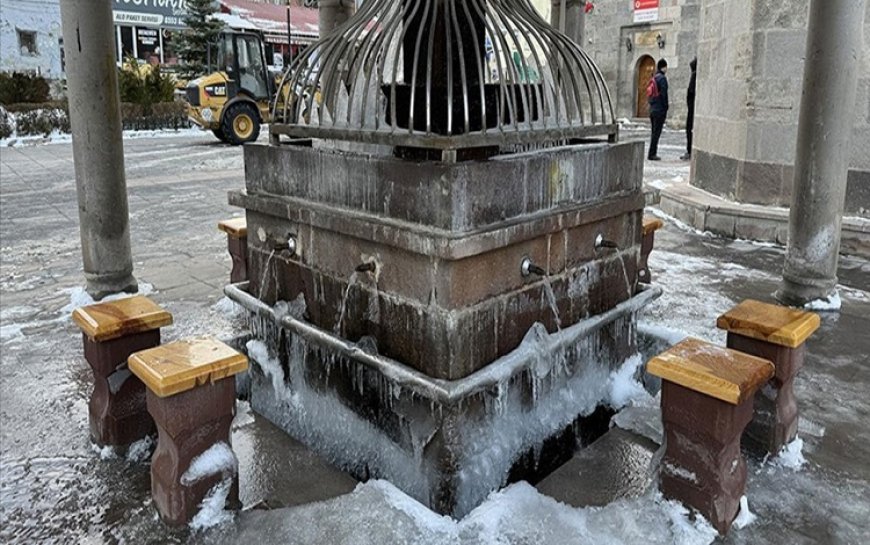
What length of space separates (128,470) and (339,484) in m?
0.93

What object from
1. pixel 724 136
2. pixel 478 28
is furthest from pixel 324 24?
pixel 478 28

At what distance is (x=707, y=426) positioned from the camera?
273 centimetres

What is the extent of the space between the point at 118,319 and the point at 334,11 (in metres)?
5.47

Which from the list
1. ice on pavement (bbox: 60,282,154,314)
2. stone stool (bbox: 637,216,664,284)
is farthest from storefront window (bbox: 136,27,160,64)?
stone stool (bbox: 637,216,664,284)

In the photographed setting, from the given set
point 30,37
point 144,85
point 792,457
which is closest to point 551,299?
point 792,457

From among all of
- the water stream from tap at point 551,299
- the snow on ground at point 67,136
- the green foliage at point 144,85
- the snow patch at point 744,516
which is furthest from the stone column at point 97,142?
the green foliage at point 144,85

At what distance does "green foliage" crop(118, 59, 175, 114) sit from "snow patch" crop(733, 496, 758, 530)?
22.6m

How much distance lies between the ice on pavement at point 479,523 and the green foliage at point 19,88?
22.3 meters

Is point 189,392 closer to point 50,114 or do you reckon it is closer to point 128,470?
point 128,470

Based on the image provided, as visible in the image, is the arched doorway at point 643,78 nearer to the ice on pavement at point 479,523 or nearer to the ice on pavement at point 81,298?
the ice on pavement at point 81,298

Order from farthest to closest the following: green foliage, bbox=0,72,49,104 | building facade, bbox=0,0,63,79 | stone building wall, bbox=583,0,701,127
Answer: building facade, bbox=0,0,63,79 → green foliage, bbox=0,72,49,104 → stone building wall, bbox=583,0,701,127

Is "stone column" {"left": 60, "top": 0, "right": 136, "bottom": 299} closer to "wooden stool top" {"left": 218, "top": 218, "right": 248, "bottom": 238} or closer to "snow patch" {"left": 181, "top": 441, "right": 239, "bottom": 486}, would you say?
"wooden stool top" {"left": 218, "top": 218, "right": 248, "bottom": 238}

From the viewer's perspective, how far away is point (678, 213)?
8.54 meters

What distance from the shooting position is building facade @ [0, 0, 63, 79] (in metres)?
24.9
